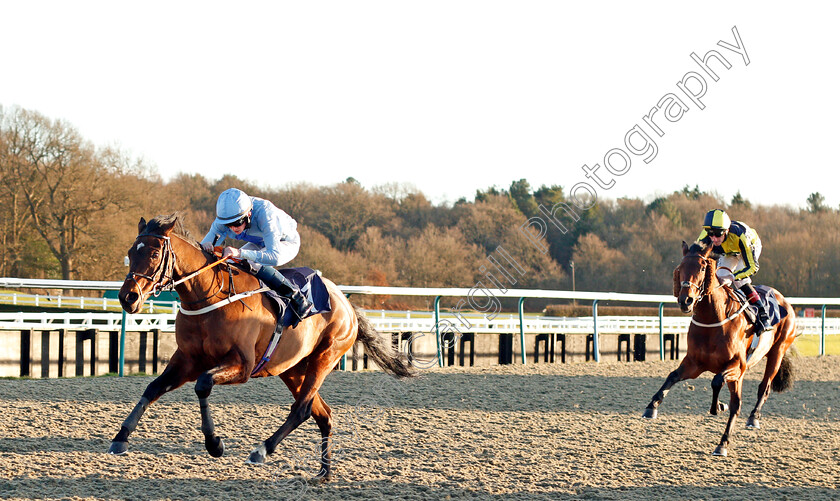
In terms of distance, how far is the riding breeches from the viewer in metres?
7.66

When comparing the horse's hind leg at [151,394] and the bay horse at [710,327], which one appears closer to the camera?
the horse's hind leg at [151,394]

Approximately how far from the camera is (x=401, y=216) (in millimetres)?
59031

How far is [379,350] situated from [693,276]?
2695mm

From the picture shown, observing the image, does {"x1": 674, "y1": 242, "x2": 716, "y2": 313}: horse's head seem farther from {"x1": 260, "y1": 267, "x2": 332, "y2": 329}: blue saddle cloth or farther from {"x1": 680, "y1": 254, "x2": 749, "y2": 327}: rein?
{"x1": 260, "y1": 267, "x2": 332, "y2": 329}: blue saddle cloth

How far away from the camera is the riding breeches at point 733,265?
25.1 ft

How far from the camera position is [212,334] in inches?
180

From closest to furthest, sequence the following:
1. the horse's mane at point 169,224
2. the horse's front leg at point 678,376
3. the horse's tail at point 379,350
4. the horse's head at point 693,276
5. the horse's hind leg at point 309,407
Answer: the horse's mane at point 169,224
the horse's hind leg at point 309,407
the horse's tail at point 379,350
the horse's front leg at point 678,376
the horse's head at point 693,276

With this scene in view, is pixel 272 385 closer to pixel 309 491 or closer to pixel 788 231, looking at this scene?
pixel 309 491

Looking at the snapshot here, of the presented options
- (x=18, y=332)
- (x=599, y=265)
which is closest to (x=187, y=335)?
(x=18, y=332)

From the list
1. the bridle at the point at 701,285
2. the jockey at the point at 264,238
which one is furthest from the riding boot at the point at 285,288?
the bridle at the point at 701,285

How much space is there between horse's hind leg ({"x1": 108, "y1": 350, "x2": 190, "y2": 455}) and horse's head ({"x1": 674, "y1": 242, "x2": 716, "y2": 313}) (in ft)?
12.9

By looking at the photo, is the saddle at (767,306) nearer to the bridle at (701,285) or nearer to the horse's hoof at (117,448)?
the bridle at (701,285)

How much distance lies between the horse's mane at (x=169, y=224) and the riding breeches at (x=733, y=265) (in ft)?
16.6

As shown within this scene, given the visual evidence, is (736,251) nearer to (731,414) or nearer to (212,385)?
(731,414)
